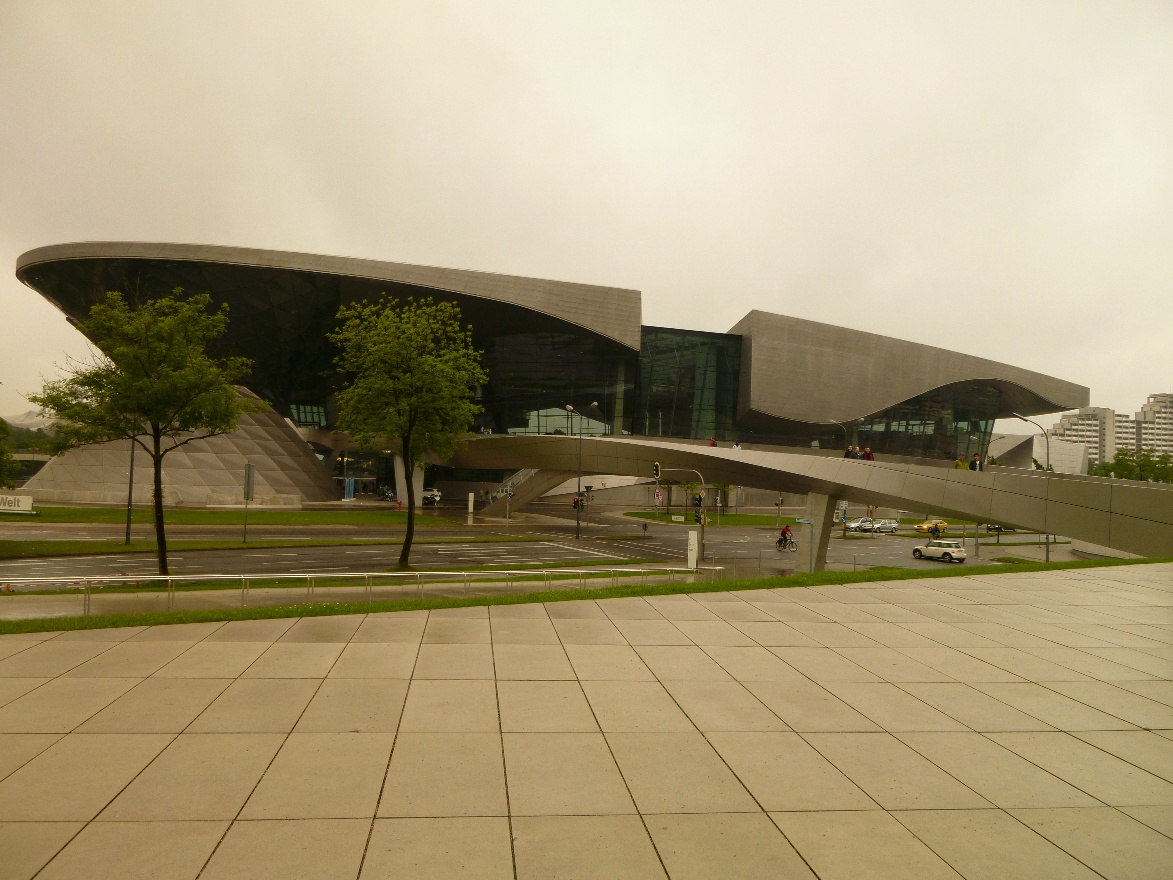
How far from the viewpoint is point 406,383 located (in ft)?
86.5

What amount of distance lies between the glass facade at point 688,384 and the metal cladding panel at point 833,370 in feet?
4.99

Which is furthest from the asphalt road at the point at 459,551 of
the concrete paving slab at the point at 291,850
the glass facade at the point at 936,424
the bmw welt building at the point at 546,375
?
the glass facade at the point at 936,424

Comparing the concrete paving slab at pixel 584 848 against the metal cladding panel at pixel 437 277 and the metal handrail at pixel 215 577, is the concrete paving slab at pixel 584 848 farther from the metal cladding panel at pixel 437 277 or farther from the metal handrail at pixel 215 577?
the metal cladding panel at pixel 437 277

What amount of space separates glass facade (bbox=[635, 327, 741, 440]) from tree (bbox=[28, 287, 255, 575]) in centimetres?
5036

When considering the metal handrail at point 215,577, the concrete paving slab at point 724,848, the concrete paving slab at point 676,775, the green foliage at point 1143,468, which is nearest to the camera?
the concrete paving slab at point 724,848

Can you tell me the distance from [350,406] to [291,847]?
24.4m

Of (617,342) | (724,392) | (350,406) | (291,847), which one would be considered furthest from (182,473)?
(291,847)

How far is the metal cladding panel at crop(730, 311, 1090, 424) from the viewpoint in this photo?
229 feet

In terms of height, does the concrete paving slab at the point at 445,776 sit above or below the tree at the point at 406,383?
below

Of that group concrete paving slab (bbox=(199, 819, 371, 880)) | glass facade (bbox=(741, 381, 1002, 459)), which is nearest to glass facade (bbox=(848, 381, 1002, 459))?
glass facade (bbox=(741, 381, 1002, 459))

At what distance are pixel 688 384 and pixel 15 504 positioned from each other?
52.2 metres

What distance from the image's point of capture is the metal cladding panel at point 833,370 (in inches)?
2746

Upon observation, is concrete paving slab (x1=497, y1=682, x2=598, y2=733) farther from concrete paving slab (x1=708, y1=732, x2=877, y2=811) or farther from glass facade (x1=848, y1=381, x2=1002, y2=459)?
glass facade (x1=848, y1=381, x2=1002, y2=459)

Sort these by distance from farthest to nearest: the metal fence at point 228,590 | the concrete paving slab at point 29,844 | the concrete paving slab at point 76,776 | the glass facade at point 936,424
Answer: the glass facade at point 936,424, the metal fence at point 228,590, the concrete paving slab at point 76,776, the concrete paving slab at point 29,844
